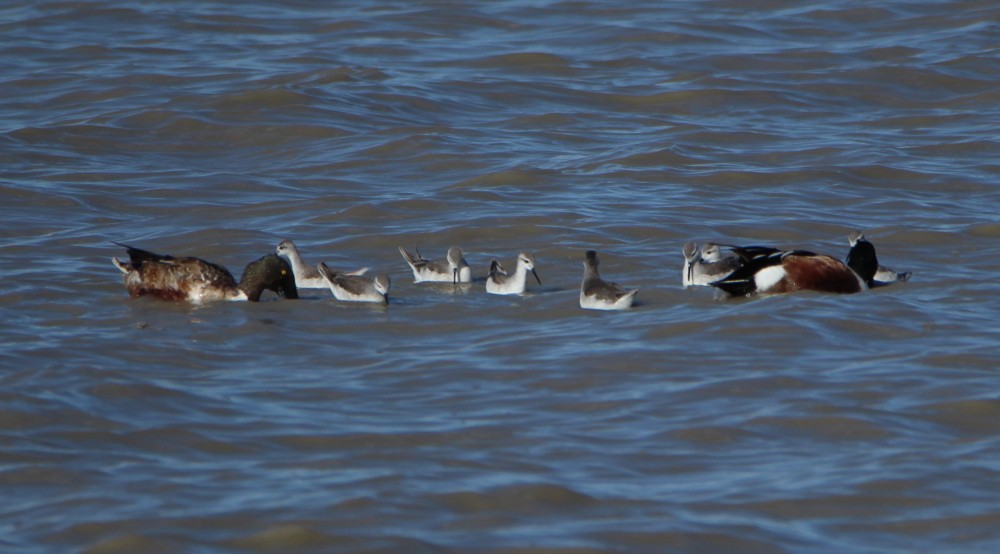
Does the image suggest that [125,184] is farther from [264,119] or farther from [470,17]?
[470,17]

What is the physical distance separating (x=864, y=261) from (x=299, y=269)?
15.0 ft

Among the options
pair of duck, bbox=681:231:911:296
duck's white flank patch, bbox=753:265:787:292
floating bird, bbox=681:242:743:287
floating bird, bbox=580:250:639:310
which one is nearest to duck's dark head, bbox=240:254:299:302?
floating bird, bbox=580:250:639:310

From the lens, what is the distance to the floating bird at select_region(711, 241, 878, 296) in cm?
1145

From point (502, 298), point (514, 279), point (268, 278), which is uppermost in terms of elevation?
point (268, 278)

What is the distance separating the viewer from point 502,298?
1162 centimetres

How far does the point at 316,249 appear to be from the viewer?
1345 cm

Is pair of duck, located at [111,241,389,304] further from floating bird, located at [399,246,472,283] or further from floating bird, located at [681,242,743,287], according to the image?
floating bird, located at [681,242,743,287]

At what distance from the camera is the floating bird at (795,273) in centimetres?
1145

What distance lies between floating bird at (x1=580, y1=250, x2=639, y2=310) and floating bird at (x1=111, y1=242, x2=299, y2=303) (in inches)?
91.4

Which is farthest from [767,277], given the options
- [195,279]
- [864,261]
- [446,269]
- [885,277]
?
[195,279]

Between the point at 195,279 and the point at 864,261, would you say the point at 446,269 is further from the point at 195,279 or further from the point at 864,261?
the point at 864,261

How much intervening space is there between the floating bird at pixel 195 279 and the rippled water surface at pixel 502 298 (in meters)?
0.22

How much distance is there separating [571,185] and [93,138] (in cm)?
587

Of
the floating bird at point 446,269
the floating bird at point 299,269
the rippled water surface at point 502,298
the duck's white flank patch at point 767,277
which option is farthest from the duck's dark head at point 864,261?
the floating bird at point 299,269
